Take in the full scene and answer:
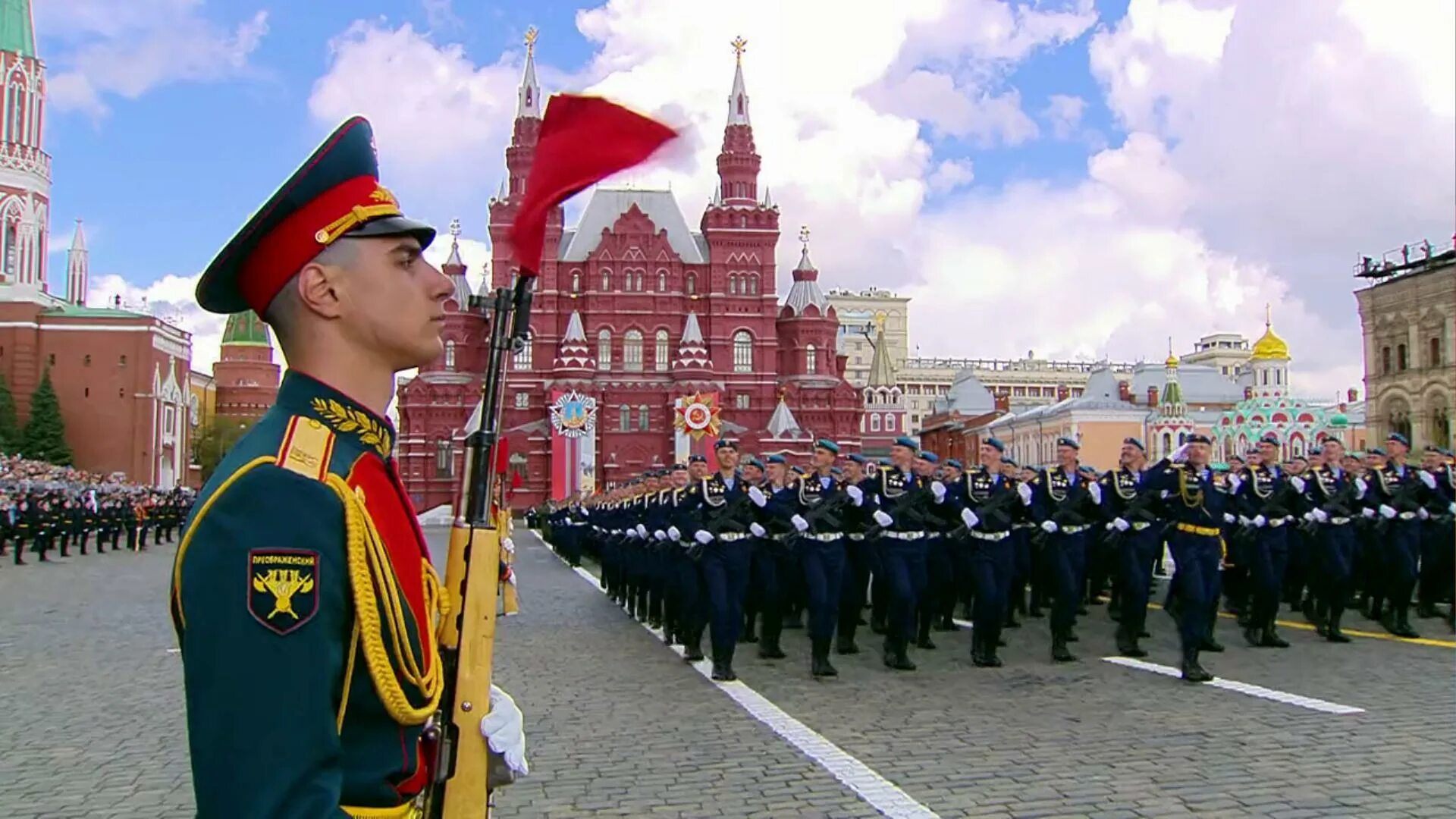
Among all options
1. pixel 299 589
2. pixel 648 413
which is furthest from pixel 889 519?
pixel 648 413

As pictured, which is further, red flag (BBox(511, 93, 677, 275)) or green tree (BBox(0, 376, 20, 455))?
green tree (BBox(0, 376, 20, 455))

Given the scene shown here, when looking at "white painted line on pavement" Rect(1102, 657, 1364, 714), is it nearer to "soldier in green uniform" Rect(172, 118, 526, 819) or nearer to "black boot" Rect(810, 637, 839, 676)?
"black boot" Rect(810, 637, 839, 676)

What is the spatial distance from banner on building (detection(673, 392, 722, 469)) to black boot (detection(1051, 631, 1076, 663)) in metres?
44.7

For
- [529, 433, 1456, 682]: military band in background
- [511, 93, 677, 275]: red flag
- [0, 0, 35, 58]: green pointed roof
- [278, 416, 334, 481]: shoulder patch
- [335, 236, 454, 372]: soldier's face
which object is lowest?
[529, 433, 1456, 682]: military band in background

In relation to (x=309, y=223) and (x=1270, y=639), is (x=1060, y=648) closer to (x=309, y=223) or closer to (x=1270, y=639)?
Answer: (x=1270, y=639)

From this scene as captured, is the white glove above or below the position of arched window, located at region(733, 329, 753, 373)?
below

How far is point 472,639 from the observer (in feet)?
7.40

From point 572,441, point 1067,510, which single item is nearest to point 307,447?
point 1067,510

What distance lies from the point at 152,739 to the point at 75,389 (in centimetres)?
6930

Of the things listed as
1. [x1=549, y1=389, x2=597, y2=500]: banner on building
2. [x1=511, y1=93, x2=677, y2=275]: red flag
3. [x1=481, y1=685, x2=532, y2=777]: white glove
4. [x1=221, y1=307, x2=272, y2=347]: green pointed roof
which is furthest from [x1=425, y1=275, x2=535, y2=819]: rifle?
[x1=221, y1=307, x2=272, y2=347]: green pointed roof

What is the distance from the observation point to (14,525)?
1156 inches

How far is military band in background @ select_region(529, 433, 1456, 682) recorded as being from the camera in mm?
10938

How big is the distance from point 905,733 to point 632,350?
59262 mm

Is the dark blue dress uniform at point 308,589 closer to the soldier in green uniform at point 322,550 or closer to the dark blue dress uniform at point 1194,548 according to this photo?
the soldier in green uniform at point 322,550
